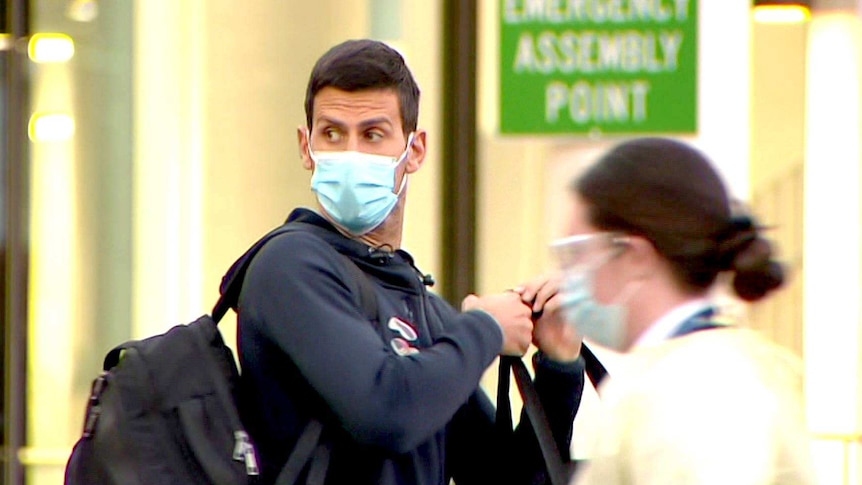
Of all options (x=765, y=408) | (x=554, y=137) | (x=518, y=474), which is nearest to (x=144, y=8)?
(x=554, y=137)

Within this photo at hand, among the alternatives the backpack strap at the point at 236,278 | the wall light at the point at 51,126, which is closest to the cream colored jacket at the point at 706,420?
the backpack strap at the point at 236,278

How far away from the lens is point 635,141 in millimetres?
2287

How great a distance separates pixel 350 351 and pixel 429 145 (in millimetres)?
3428

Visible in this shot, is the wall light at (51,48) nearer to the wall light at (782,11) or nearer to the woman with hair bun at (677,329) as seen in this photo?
the wall light at (782,11)

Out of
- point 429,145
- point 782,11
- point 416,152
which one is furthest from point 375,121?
point 782,11

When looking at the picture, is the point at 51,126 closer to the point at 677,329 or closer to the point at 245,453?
the point at 245,453

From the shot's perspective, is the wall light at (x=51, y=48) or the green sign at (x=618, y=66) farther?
the wall light at (x=51, y=48)

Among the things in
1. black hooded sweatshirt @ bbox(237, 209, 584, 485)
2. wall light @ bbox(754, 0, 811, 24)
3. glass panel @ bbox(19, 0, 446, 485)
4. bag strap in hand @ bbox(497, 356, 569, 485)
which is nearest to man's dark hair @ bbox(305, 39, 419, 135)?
black hooded sweatshirt @ bbox(237, 209, 584, 485)

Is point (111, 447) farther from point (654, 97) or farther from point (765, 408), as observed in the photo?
point (654, 97)

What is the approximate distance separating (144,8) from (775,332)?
2715mm

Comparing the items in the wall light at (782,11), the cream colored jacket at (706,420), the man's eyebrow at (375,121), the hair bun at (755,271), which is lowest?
the cream colored jacket at (706,420)

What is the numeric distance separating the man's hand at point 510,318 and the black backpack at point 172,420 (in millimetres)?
205

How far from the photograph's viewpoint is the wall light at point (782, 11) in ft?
19.4

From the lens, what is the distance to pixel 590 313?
2.44 m
